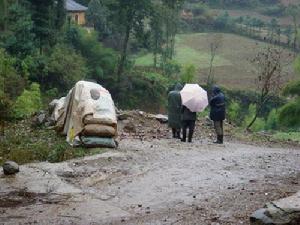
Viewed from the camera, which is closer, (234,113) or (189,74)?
(234,113)

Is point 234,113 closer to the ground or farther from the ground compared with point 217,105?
closer to the ground

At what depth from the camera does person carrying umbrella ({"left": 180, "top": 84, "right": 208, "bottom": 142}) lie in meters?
15.5

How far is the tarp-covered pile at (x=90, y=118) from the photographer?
44.9ft

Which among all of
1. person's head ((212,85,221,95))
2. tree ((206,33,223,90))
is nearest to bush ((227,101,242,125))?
tree ((206,33,223,90))

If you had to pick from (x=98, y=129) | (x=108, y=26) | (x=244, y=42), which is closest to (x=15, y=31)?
(x=108, y=26)

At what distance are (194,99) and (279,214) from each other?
8.54m

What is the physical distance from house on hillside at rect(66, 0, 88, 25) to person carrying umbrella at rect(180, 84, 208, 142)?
41757mm

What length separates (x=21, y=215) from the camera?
27.8ft

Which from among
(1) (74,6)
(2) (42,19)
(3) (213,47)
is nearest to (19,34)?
(2) (42,19)

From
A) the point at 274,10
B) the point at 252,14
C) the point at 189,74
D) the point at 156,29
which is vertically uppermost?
the point at 274,10

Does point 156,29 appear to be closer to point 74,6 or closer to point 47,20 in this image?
point 74,6

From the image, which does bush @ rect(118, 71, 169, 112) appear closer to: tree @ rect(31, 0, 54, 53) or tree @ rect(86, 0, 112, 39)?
tree @ rect(86, 0, 112, 39)

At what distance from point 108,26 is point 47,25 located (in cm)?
1400

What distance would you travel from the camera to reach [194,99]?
1552cm
